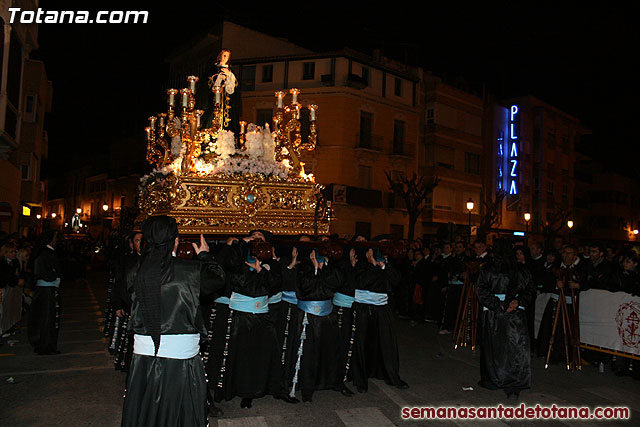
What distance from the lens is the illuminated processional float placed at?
6.25m

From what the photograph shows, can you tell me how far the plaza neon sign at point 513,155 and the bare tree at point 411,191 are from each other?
24.8 ft

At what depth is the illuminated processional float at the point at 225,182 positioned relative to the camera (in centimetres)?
625

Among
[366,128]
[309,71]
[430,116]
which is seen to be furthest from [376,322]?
[430,116]

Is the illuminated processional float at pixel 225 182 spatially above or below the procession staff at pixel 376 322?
above

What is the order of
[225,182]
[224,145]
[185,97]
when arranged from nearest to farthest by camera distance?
[185,97] < [225,182] < [224,145]

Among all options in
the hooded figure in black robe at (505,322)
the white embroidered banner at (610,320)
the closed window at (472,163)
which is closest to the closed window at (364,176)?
the closed window at (472,163)

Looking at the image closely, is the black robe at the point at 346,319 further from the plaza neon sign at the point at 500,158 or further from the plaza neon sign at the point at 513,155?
the plaza neon sign at the point at 513,155

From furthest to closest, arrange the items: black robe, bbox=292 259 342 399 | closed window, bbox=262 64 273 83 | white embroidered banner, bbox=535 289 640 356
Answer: closed window, bbox=262 64 273 83, white embroidered banner, bbox=535 289 640 356, black robe, bbox=292 259 342 399

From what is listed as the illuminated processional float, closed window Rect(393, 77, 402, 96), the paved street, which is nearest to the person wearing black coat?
the paved street

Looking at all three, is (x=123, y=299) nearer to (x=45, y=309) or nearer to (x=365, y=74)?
(x=45, y=309)

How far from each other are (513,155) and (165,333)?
34554 mm

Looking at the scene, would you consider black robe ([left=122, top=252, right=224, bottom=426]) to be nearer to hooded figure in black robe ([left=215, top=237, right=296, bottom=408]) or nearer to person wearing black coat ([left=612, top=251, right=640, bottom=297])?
hooded figure in black robe ([left=215, top=237, right=296, bottom=408])

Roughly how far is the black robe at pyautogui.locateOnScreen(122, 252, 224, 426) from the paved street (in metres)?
1.55

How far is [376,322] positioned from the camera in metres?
6.36
